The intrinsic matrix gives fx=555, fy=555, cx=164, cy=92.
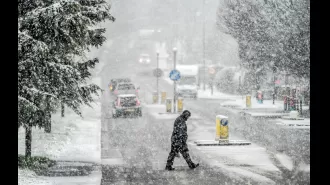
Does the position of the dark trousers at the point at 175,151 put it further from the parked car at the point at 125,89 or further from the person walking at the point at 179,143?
the parked car at the point at 125,89

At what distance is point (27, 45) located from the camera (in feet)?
39.3

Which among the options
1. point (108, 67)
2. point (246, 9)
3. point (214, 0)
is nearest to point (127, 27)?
point (108, 67)

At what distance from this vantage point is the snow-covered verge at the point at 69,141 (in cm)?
1680

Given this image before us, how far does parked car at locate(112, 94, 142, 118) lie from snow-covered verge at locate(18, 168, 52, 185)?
1782 centimetres

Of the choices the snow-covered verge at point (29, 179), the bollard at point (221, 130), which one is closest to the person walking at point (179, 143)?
the snow-covered verge at point (29, 179)

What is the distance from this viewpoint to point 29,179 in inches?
497

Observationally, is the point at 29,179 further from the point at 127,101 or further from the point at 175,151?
the point at 127,101

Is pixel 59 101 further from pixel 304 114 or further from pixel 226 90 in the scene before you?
pixel 226 90

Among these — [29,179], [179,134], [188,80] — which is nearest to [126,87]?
[188,80]

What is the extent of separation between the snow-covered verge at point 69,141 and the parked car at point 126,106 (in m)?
3.38

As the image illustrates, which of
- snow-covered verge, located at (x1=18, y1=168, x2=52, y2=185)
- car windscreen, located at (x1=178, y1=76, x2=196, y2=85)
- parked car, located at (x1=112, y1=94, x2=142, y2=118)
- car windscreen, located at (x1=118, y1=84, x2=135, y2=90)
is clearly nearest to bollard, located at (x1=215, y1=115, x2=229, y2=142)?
snow-covered verge, located at (x1=18, y1=168, x2=52, y2=185)

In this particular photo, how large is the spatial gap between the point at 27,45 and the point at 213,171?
19.0ft

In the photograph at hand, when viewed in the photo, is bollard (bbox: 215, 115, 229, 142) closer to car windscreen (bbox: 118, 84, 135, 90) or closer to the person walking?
the person walking

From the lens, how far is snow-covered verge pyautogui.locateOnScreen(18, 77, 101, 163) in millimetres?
16803
